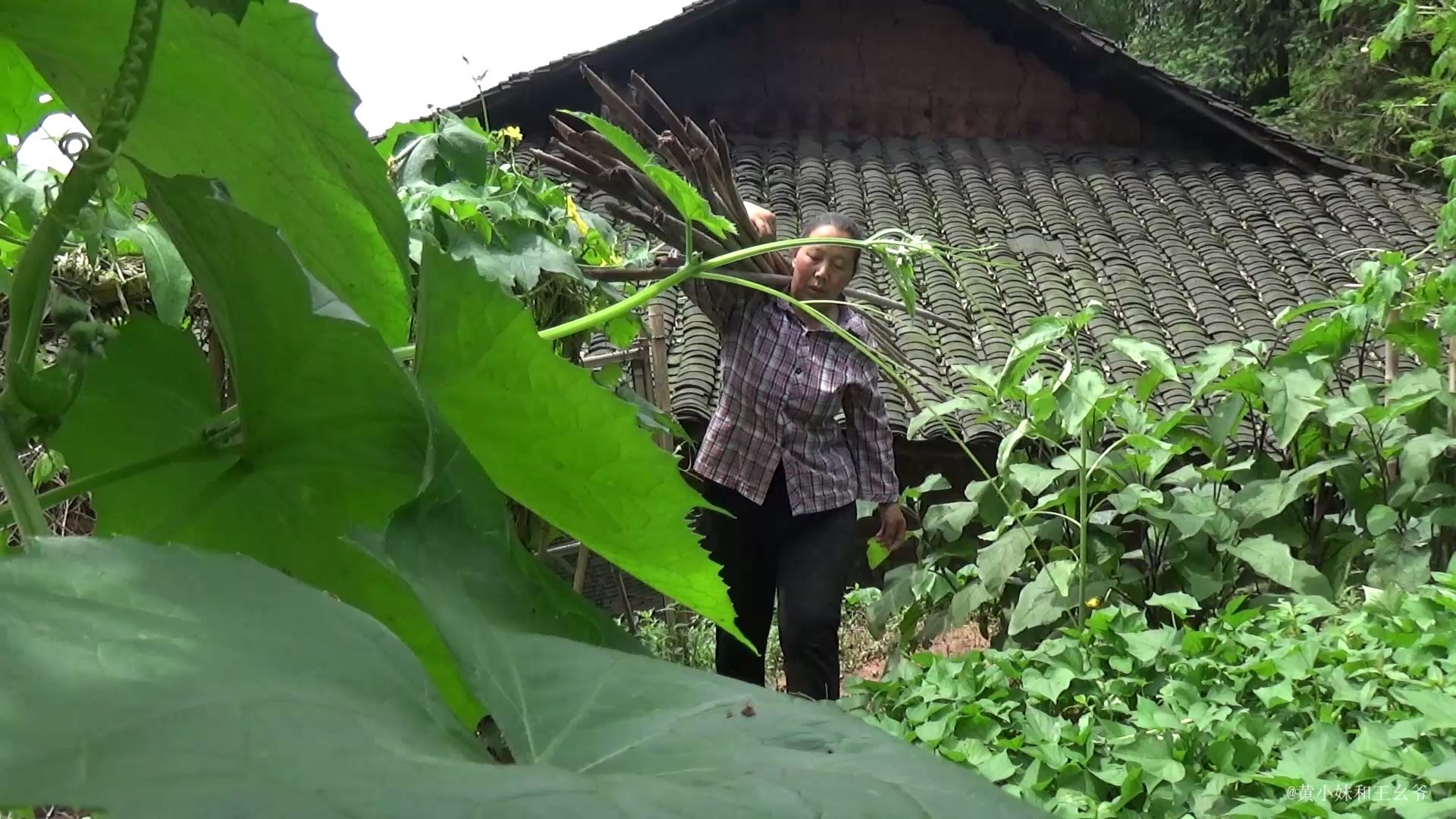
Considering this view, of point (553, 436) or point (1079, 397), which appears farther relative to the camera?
point (1079, 397)

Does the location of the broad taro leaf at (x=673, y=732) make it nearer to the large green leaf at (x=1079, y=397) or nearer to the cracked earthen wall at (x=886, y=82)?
the large green leaf at (x=1079, y=397)

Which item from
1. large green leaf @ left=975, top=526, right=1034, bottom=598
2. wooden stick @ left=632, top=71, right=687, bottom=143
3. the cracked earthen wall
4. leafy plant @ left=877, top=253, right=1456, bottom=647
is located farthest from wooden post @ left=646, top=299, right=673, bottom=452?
the cracked earthen wall

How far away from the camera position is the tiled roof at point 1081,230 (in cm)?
415

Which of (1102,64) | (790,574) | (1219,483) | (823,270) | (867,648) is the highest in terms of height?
(1102,64)

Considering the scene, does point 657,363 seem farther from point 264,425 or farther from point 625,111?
point 264,425

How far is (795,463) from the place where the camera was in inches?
69.1

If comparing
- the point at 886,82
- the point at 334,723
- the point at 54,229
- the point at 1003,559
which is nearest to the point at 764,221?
the point at 1003,559

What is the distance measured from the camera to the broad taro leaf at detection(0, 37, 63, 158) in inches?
15.5

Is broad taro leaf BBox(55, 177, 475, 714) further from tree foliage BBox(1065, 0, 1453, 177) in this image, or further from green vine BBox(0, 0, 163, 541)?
tree foliage BBox(1065, 0, 1453, 177)

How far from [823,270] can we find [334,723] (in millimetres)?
1461

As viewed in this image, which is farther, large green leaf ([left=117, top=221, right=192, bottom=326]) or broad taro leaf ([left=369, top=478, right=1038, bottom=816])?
large green leaf ([left=117, top=221, right=192, bottom=326])

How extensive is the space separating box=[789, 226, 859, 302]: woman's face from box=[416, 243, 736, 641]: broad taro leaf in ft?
4.10

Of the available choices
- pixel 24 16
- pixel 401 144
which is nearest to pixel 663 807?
pixel 24 16

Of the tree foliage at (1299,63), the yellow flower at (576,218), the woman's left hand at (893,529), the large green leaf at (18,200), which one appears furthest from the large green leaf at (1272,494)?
the tree foliage at (1299,63)
